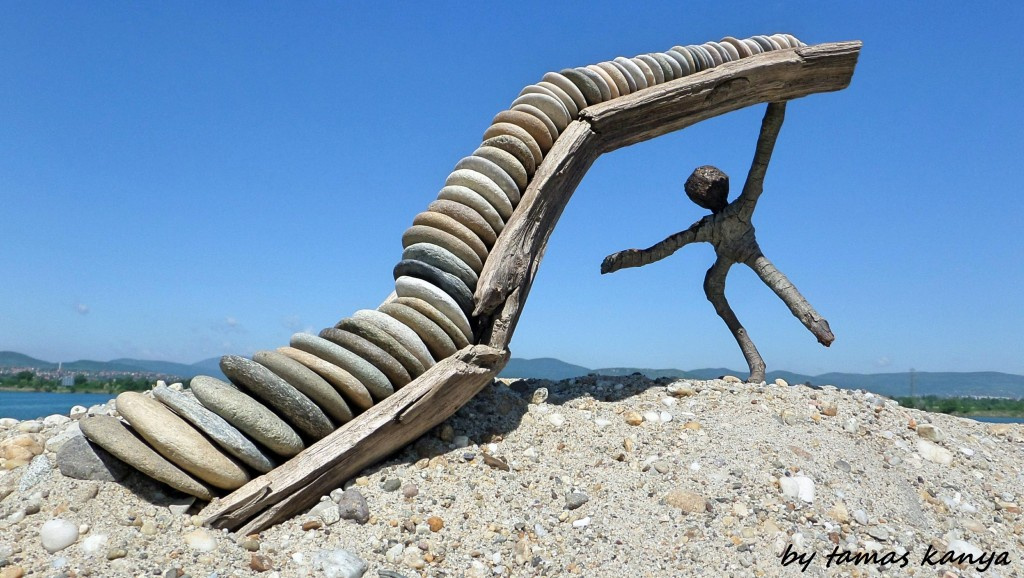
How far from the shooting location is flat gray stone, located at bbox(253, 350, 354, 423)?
3.75 meters

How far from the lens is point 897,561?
3650 millimetres

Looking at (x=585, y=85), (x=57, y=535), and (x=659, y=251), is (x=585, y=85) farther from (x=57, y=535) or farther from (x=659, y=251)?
(x=57, y=535)

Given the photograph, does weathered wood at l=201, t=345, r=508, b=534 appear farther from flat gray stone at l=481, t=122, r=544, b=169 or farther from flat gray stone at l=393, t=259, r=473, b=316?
flat gray stone at l=481, t=122, r=544, b=169

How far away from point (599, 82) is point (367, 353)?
3300 millimetres

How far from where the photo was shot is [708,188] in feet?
21.6

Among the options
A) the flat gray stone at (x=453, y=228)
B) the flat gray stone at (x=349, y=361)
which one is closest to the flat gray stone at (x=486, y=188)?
the flat gray stone at (x=453, y=228)

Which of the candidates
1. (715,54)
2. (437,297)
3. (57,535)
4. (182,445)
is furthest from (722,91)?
(57,535)

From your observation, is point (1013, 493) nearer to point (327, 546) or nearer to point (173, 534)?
point (327, 546)

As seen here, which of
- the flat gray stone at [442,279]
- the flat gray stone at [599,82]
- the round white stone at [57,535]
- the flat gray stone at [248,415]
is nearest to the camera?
the round white stone at [57,535]

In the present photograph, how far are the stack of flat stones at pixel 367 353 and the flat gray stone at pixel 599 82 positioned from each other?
13 mm

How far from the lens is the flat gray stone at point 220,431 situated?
3463 millimetres

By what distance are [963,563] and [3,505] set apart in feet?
17.3

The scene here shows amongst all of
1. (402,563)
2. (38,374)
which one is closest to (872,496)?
(402,563)

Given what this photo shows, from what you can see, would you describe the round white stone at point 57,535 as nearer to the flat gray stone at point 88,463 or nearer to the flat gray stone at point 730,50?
the flat gray stone at point 88,463
